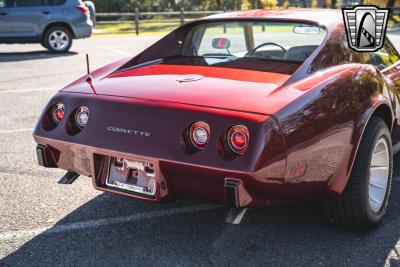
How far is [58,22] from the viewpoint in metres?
13.9

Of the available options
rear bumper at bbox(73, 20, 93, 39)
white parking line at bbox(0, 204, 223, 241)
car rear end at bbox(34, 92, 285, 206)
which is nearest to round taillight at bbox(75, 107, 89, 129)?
car rear end at bbox(34, 92, 285, 206)

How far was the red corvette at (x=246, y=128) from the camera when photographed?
9.34 ft

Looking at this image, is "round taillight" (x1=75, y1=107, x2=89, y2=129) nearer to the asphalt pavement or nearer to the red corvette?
the red corvette

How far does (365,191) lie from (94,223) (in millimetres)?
1724

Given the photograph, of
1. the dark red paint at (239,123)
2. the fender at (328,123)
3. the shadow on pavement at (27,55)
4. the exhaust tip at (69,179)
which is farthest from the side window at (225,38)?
the shadow on pavement at (27,55)

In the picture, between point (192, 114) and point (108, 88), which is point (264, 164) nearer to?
point (192, 114)

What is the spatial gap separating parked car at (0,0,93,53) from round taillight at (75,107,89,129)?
10.9 meters

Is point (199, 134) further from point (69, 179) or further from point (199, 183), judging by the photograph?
point (69, 179)

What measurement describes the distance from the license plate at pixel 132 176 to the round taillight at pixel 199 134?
28cm

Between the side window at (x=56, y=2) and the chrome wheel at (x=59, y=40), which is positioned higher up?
the side window at (x=56, y=2)

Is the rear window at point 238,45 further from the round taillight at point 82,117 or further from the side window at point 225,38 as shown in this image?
the round taillight at point 82,117

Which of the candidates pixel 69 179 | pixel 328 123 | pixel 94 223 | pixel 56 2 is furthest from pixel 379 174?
pixel 56 2

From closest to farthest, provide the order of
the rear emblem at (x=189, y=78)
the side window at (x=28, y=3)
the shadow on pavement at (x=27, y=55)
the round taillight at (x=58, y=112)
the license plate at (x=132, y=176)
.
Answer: the license plate at (x=132, y=176) → the rear emblem at (x=189, y=78) → the round taillight at (x=58, y=112) → the shadow on pavement at (x=27, y=55) → the side window at (x=28, y=3)

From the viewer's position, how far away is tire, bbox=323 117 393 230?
328cm
